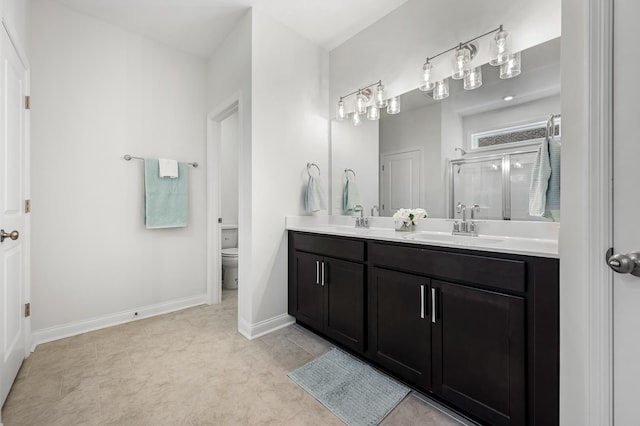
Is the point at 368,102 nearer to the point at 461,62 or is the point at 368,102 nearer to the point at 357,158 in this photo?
the point at 357,158

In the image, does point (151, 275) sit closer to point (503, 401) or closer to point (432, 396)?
point (432, 396)

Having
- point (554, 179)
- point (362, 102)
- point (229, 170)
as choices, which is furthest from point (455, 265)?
point (229, 170)

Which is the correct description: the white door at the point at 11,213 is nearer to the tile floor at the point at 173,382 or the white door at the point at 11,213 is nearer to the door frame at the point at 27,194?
the door frame at the point at 27,194

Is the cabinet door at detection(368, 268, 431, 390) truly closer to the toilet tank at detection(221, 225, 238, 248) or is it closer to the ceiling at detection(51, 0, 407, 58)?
the ceiling at detection(51, 0, 407, 58)

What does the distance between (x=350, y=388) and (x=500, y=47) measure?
215 centimetres

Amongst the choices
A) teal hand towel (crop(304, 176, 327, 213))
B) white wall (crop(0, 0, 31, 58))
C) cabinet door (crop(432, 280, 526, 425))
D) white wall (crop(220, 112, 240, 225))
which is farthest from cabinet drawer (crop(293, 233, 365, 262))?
white wall (crop(0, 0, 31, 58))

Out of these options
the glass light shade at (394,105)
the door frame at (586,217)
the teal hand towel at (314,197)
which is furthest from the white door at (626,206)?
the teal hand towel at (314,197)

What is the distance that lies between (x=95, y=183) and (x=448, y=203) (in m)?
2.87

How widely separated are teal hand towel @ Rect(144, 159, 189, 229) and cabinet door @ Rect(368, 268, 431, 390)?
208cm

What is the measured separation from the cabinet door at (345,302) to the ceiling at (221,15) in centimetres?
202

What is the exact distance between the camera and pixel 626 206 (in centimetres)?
88

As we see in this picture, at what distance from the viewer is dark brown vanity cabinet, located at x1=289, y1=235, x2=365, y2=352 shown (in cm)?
186

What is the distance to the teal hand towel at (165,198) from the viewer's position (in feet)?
8.65

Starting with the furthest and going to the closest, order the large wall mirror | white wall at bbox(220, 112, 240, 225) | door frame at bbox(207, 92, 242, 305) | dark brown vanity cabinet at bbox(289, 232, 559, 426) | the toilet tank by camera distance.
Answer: white wall at bbox(220, 112, 240, 225)
the toilet tank
door frame at bbox(207, 92, 242, 305)
the large wall mirror
dark brown vanity cabinet at bbox(289, 232, 559, 426)
